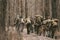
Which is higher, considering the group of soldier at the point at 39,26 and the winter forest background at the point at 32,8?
the winter forest background at the point at 32,8

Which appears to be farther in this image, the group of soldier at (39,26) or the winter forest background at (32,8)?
the winter forest background at (32,8)

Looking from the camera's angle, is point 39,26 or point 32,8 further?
point 32,8

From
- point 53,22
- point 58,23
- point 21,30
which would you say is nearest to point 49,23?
point 53,22

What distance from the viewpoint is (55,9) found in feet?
8.13

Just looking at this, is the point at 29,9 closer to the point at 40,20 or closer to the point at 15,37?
the point at 40,20

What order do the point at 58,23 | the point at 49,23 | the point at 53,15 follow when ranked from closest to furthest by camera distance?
1. the point at 49,23
2. the point at 58,23
3. the point at 53,15

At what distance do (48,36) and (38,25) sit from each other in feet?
0.62

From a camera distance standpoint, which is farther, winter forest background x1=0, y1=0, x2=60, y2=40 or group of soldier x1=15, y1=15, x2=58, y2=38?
winter forest background x1=0, y1=0, x2=60, y2=40

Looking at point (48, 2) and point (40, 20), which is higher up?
point (48, 2)

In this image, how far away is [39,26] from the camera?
7.01 feet

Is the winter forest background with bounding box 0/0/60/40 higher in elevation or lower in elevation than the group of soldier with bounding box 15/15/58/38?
higher

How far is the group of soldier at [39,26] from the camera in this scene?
6.68ft

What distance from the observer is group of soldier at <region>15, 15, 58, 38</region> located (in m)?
A: 2.04

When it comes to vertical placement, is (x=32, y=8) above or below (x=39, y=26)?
above
